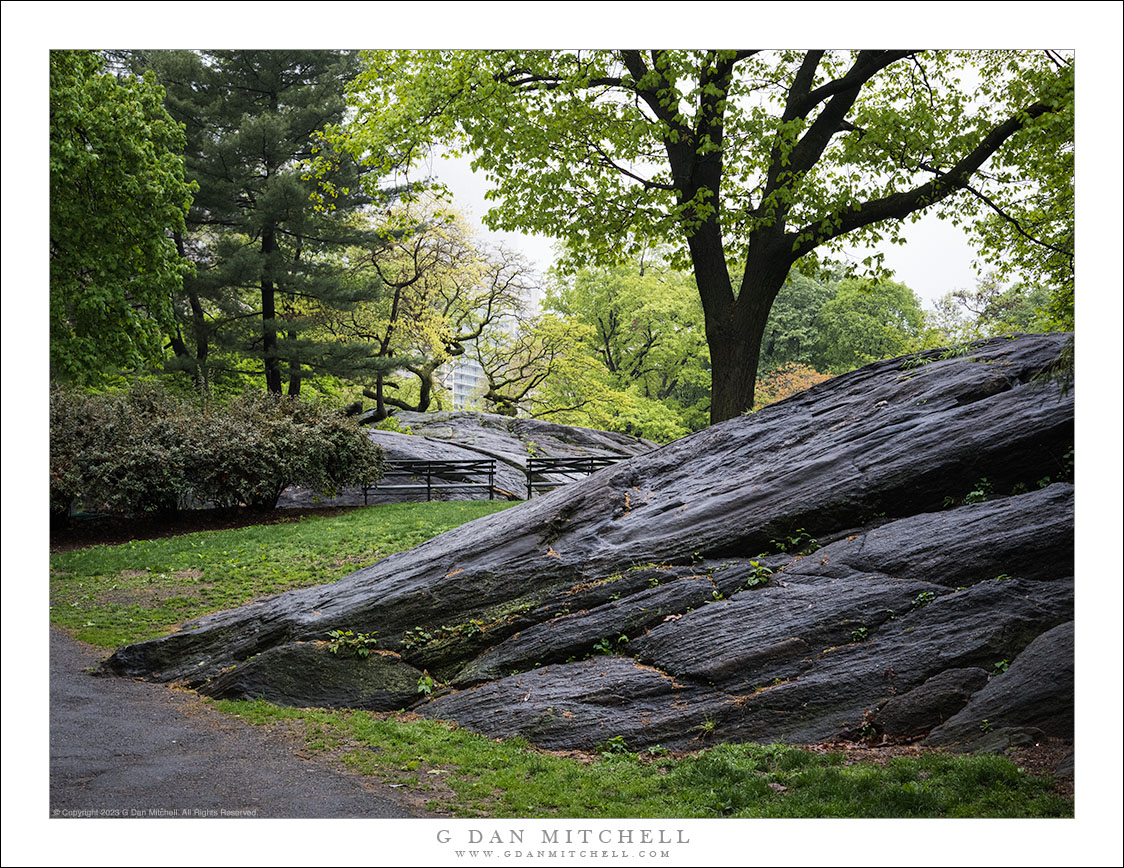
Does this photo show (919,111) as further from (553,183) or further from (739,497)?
(739,497)

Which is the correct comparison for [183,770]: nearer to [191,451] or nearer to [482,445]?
[191,451]

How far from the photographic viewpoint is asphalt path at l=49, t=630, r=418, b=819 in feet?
16.6

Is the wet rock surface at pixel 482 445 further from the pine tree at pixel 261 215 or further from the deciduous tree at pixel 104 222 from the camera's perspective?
the deciduous tree at pixel 104 222

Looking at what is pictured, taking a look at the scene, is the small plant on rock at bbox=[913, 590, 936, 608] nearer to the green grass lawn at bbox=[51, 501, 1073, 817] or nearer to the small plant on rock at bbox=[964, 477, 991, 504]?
the small plant on rock at bbox=[964, 477, 991, 504]

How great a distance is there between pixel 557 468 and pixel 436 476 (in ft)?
11.1

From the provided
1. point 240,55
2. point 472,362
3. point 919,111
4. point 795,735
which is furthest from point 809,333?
point 795,735

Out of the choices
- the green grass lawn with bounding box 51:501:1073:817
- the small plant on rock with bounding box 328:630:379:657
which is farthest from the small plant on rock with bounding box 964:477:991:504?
the small plant on rock with bounding box 328:630:379:657

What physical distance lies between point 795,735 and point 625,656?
1.43 metres

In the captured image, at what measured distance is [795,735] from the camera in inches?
209

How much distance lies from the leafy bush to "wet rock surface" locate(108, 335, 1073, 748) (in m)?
6.62

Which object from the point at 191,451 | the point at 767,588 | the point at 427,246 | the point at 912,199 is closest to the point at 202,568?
the point at 191,451

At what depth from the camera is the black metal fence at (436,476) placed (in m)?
18.2

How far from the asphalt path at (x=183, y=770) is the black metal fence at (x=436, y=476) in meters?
11.4

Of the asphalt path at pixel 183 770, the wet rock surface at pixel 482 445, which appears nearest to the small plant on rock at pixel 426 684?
the asphalt path at pixel 183 770
